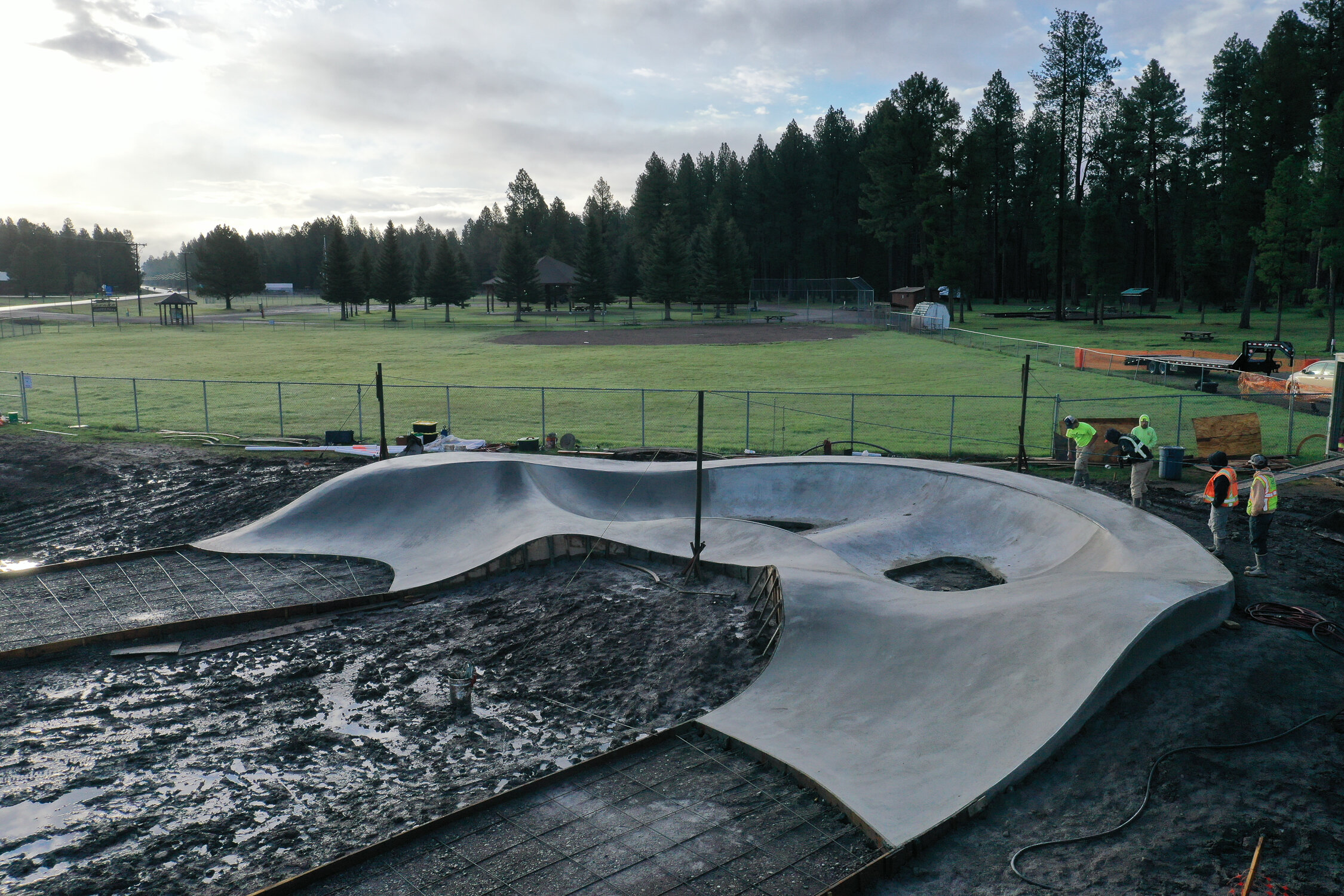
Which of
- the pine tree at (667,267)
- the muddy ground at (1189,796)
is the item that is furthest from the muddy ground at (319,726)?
the pine tree at (667,267)

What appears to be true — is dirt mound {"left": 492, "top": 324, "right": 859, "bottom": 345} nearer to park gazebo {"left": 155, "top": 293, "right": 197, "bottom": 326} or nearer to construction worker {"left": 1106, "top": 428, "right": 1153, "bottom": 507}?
park gazebo {"left": 155, "top": 293, "right": 197, "bottom": 326}

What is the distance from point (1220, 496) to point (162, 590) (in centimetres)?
1702

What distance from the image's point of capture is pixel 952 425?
23.0 meters

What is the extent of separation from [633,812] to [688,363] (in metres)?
37.8

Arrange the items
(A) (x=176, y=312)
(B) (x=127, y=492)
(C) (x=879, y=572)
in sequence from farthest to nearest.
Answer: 1. (A) (x=176, y=312)
2. (B) (x=127, y=492)
3. (C) (x=879, y=572)

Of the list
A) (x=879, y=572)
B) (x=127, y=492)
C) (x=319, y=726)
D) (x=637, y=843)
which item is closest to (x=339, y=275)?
(x=127, y=492)

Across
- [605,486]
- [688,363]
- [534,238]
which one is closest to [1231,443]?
[605,486]

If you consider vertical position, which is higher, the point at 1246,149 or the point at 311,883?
the point at 1246,149

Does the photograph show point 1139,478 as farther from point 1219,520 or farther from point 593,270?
point 593,270

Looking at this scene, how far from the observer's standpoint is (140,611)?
13.4 meters

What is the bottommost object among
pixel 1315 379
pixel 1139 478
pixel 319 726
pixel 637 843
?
pixel 319 726

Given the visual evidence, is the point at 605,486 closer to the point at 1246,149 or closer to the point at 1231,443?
the point at 1231,443

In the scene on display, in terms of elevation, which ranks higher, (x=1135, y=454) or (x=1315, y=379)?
(x=1315, y=379)

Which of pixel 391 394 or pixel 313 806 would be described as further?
pixel 391 394
